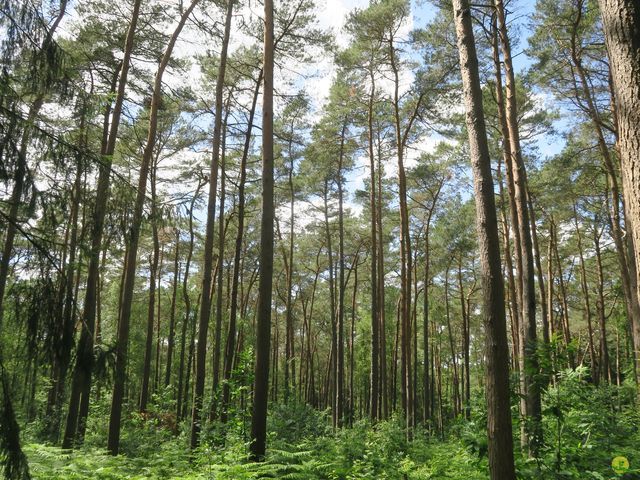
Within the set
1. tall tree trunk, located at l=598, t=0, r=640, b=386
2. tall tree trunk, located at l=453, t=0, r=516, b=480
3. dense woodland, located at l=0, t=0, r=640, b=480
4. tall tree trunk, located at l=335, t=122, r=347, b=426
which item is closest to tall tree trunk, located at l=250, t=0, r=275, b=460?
dense woodland, located at l=0, t=0, r=640, b=480

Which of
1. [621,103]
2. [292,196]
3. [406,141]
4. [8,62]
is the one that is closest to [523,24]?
[406,141]

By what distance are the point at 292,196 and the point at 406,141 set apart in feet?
19.4

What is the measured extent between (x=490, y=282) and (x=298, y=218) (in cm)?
1877

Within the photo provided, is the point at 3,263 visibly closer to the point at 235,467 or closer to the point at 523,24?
the point at 235,467

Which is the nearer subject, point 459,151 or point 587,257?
point 459,151

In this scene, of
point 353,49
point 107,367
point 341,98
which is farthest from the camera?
point 341,98

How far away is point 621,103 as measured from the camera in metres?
2.71

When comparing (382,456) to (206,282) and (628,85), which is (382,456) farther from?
(628,85)

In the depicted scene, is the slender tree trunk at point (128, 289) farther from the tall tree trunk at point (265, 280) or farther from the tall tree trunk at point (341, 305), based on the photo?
the tall tree trunk at point (341, 305)

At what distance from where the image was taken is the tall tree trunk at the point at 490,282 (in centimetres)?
442

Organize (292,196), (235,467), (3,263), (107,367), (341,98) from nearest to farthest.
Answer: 1. (3,263)
2. (107,367)
3. (235,467)
4. (341,98)
5. (292,196)

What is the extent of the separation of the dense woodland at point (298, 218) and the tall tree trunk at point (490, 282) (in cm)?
2

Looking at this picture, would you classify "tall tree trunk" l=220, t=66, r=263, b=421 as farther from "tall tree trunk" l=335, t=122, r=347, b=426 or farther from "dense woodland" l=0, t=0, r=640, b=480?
"tall tree trunk" l=335, t=122, r=347, b=426

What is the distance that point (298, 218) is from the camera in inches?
916
